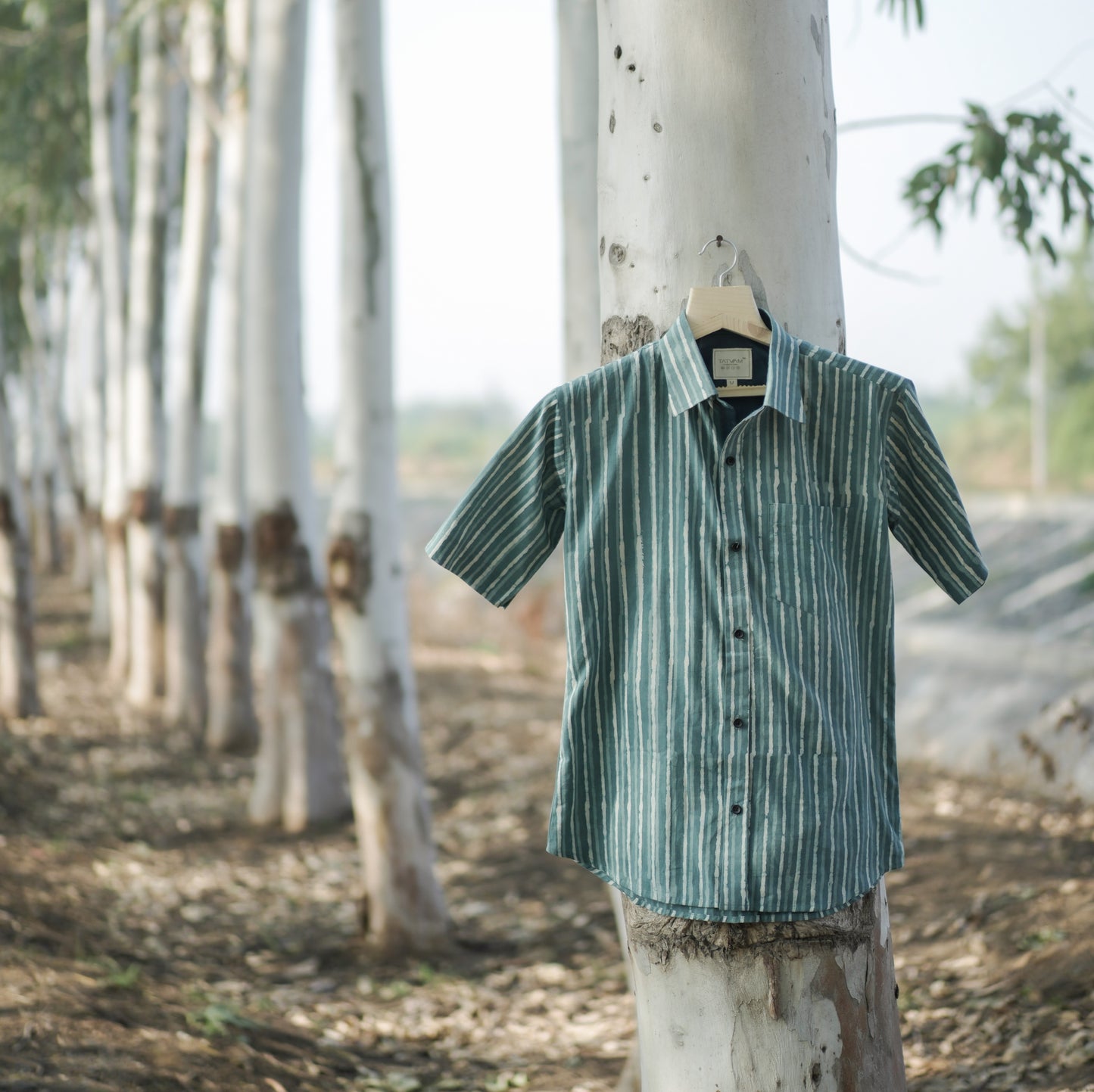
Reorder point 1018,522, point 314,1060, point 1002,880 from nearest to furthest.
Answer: point 314,1060, point 1002,880, point 1018,522

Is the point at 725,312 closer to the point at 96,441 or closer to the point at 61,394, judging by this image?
the point at 96,441

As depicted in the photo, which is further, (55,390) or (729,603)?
(55,390)

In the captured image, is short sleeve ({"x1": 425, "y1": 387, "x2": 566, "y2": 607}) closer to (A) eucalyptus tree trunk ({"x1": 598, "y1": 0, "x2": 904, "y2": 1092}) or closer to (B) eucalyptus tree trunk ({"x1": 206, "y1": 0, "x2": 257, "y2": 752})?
(A) eucalyptus tree trunk ({"x1": 598, "y1": 0, "x2": 904, "y2": 1092})

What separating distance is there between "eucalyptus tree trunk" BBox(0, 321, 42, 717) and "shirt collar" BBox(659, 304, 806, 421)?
6.68 m

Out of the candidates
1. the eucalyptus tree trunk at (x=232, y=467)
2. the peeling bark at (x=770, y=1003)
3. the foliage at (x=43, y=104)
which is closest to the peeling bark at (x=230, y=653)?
the eucalyptus tree trunk at (x=232, y=467)

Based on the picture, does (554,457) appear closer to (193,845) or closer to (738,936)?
(738,936)

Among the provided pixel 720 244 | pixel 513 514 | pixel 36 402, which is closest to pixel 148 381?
pixel 513 514

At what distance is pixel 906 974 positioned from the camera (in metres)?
3.71

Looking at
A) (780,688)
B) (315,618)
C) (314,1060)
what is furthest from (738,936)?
(315,618)

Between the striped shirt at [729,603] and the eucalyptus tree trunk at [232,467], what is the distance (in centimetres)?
552

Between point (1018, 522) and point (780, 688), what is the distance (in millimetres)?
13351

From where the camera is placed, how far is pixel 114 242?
32.7ft

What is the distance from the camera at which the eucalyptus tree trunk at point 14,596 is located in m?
7.61

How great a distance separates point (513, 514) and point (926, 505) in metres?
0.78
